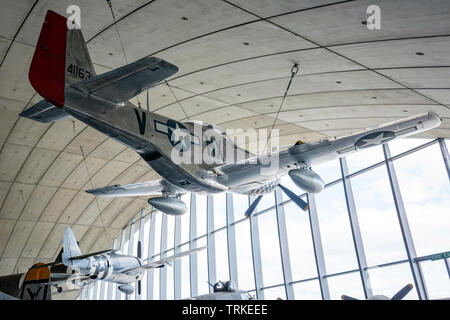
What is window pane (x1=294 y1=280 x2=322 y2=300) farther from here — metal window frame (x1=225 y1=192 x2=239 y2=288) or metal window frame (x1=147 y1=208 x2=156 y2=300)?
metal window frame (x1=147 y1=208 x2=156 y2=300)

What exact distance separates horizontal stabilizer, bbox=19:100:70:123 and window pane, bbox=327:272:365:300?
11615 millimetres

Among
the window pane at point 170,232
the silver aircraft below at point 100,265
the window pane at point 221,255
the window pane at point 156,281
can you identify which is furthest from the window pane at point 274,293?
the window pane at point 156,281

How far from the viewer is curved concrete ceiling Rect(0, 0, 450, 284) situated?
301 inches

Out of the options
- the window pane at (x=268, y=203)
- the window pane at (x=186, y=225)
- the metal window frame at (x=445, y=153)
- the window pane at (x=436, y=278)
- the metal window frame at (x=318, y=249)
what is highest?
the window pane at (x=186, y=225)

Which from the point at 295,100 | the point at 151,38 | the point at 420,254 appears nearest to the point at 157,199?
the point at 151,38

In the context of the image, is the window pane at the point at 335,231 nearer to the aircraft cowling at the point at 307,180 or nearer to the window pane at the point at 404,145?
the window pane at the point at 404,145

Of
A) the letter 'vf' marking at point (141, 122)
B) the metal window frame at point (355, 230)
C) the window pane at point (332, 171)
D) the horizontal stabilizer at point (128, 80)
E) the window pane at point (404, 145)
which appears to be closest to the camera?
the horizontal stabilizer at point (128, 80)

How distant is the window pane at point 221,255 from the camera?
19.6 m

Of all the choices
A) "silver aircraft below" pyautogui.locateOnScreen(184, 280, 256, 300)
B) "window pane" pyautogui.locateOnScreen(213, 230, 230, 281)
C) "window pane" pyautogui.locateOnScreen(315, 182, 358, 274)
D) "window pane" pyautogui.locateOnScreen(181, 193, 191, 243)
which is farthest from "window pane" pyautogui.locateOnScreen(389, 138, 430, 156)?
"window pane" pyautogui.locateOnScreen(181, 193, 191, 243)

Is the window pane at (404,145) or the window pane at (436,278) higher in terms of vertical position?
the window pane at (404,145)

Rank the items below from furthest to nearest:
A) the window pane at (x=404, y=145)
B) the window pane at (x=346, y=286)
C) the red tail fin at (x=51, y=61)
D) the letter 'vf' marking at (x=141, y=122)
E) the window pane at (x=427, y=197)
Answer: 1. the window pane at (x=346, y=286)
2. the window pane at (x=404, y=145)
3. the window pane at (x=427, y=197)
4. the letter 'vf' marking at (x=141, y=122)
5. the red tail fin at (x=51, y=61)

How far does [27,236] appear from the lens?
22000 mm

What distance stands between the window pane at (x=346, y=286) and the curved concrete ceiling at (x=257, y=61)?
5.69 metres

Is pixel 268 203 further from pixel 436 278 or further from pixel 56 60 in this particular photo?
pixel 56 60
